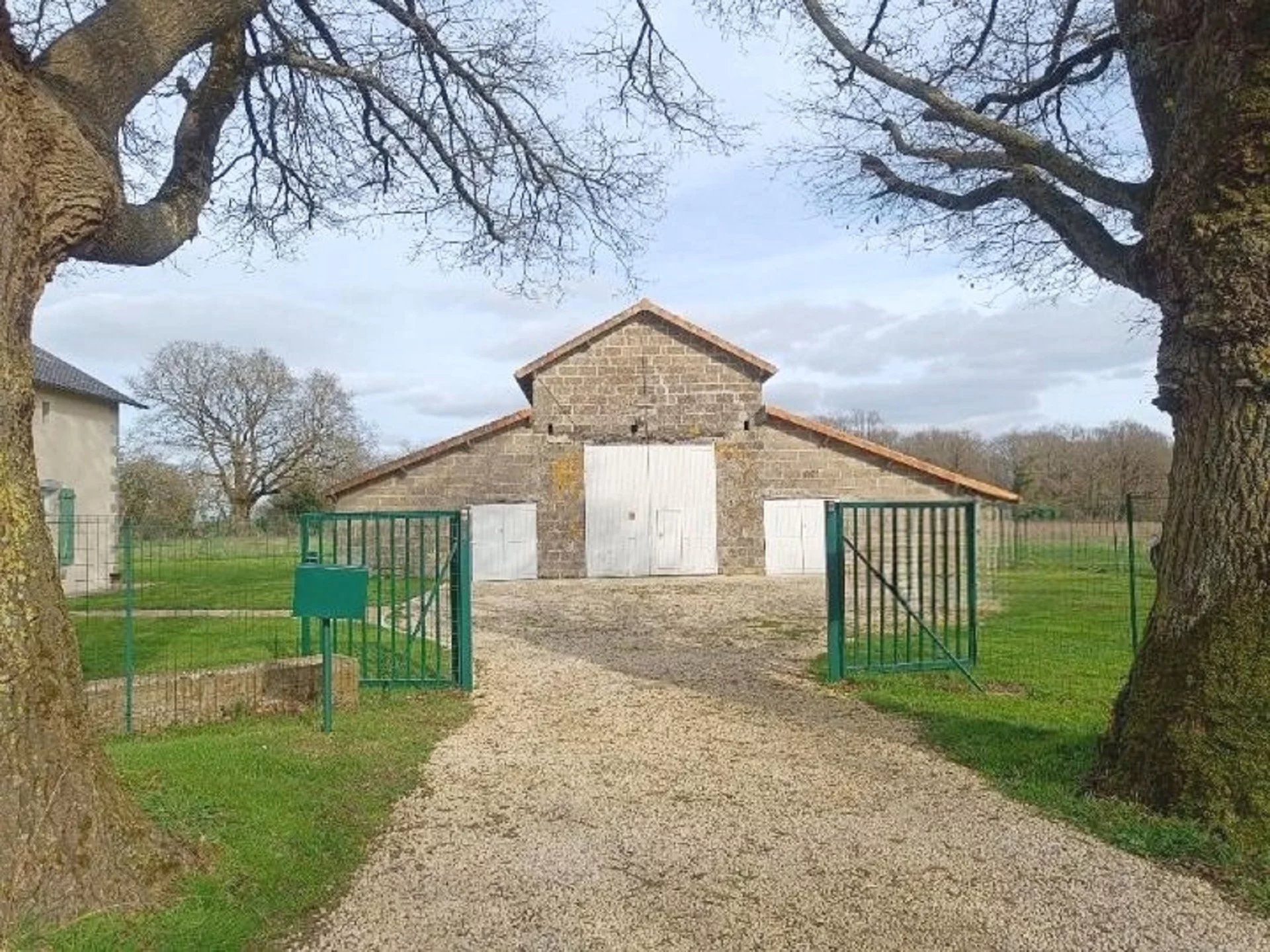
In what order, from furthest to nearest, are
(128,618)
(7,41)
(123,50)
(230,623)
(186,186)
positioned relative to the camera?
(230,623) < (128,618) < (186,186) < (123,50) < (7,41)

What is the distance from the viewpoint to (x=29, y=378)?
438 cm

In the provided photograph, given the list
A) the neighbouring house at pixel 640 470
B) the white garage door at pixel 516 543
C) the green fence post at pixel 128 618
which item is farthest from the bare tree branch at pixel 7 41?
the white garage door at pixel 516 543

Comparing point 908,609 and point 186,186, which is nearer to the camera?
point 186,186

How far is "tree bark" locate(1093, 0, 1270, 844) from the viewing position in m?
5.37

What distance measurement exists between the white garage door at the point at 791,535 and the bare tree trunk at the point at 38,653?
70.3ft

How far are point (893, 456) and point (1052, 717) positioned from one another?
16609 mm

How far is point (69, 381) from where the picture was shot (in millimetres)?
24688

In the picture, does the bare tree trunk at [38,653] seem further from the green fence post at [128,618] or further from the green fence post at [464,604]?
the green fence post at [464,604]

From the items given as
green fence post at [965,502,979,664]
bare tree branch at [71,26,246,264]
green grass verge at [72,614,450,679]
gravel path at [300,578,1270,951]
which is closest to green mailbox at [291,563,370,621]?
gravel path at [300,578,1270,951]

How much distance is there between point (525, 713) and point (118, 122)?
5.80 m

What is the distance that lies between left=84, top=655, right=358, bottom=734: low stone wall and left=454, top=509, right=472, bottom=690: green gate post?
1251 millimetres

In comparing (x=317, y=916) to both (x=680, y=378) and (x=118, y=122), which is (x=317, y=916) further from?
(x=680, y=378)

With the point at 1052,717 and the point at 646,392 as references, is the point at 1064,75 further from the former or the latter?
the point at 646,392

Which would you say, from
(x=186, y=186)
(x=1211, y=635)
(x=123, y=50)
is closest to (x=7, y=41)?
(x=123, y=50)
